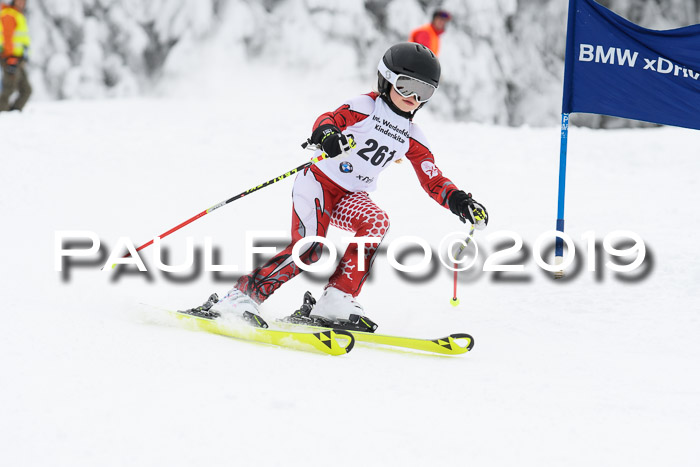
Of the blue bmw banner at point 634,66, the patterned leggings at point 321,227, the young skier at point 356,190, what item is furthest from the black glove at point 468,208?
the blue bmw banner at point 634,66

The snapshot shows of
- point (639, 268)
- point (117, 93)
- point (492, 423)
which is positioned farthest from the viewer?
point (117, 93)

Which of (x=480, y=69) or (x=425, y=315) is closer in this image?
(x=425, y=315)

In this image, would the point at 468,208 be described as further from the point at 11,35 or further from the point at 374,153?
the point at 11,35

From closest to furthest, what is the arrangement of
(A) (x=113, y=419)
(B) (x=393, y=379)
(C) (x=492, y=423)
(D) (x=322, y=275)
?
(A) (x=113, y=419) → (C) (x=492, y=423) → (B) (x=393, y=379) → (D) (x=322, y=275)

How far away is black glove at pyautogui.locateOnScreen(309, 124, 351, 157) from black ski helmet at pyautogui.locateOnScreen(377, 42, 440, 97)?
51cm

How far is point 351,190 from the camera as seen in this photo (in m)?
4.12

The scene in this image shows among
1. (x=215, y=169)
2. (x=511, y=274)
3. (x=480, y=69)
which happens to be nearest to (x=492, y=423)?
(x=511, y=274)

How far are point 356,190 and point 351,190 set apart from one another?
42 millimetres

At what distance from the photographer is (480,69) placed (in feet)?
41.5

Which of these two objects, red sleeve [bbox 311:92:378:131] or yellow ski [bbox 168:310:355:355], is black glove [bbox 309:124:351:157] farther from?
yellow ski [bbox 168:310:355:355]

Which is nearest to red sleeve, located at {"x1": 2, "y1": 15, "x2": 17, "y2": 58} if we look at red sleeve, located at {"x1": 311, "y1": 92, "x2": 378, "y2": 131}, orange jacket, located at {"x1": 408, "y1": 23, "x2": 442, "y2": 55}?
orange jacket, located at {"x1": 408, "y1": 23, "x2": 442, "y2": 55}

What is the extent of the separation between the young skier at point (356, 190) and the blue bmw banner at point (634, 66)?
1.81 meters

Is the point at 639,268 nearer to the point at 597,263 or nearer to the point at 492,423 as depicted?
the point at 597,263

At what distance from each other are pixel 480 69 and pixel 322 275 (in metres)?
7.91
